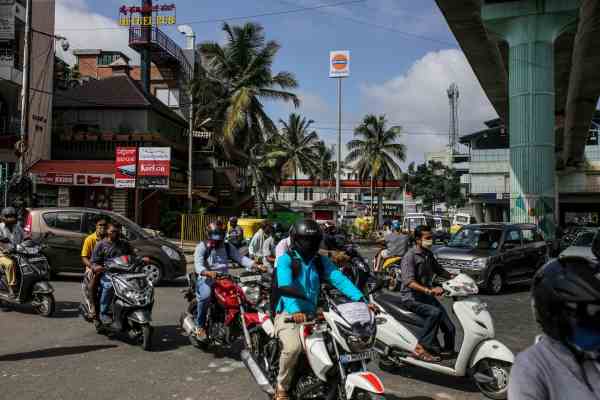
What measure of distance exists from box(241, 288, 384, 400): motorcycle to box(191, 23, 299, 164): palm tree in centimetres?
2708

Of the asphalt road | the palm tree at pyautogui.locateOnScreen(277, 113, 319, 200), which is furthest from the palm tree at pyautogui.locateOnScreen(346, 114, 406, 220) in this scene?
the asphalt road

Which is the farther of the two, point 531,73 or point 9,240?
point 531,73

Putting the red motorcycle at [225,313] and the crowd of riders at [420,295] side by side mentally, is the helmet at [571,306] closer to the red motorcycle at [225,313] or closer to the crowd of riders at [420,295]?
the crowd of riders at [420,295]

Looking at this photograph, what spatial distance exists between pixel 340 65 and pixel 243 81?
11.1m

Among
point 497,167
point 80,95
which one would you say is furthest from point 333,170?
point 80,95

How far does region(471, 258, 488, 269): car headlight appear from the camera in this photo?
38.2 feet

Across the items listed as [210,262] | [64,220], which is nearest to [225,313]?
[210,262]

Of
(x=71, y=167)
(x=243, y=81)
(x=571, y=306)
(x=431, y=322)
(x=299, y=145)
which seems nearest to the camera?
(x=571, y=306)

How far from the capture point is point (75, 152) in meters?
27.4

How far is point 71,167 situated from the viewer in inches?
961

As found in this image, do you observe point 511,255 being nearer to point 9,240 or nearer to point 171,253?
point 171,253

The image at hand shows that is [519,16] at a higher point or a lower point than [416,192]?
higher

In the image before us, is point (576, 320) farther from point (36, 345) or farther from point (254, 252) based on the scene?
point (254, 252)

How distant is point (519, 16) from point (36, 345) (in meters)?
19.3
